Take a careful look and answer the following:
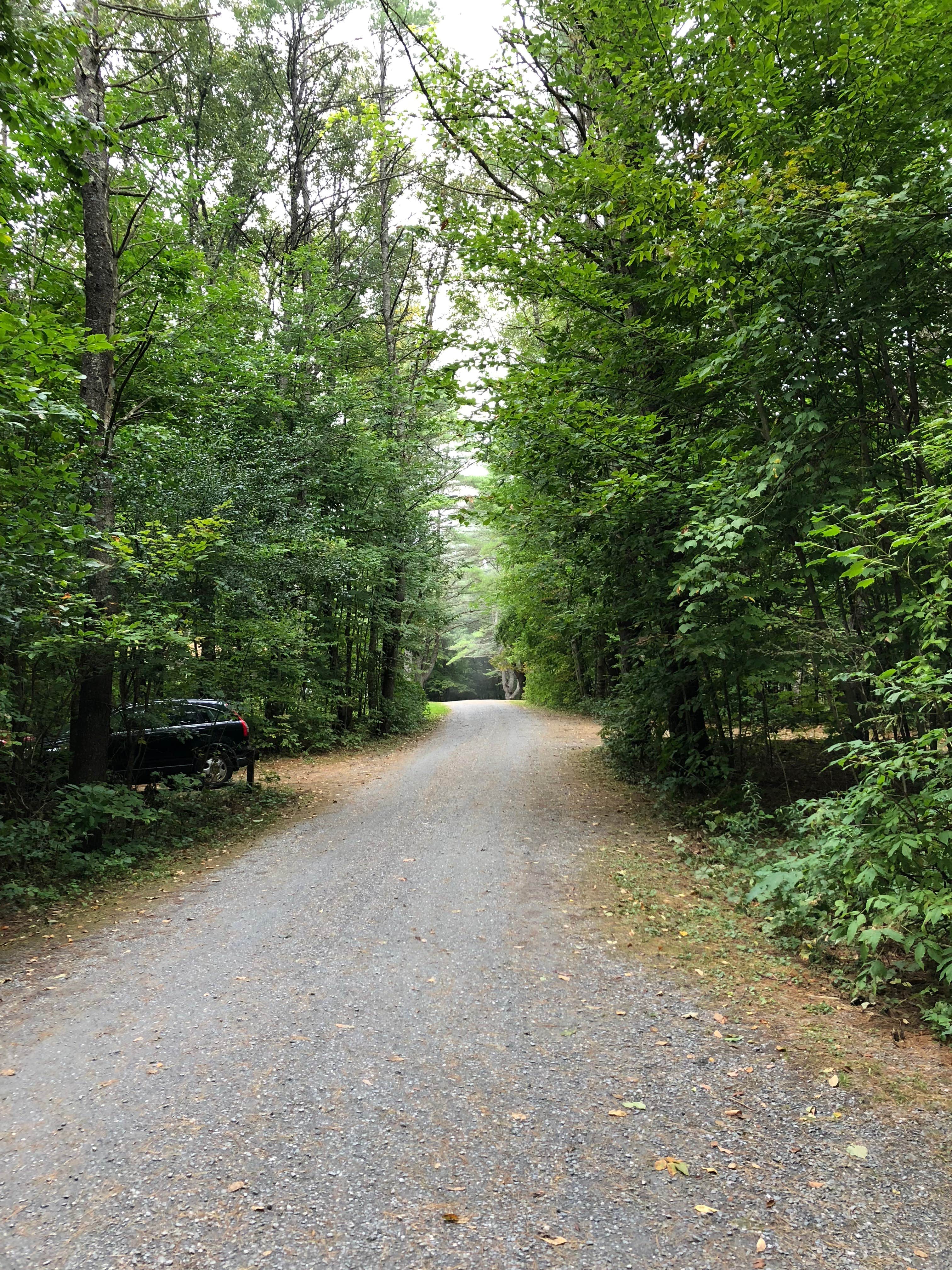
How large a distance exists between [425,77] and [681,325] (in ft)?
14.8

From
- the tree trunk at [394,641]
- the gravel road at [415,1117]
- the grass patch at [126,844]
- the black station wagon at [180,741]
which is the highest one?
the tree trunk at [394,641]

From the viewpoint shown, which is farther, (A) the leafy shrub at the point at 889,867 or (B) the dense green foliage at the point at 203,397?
(B) the dense green foliage at the point at 203,397

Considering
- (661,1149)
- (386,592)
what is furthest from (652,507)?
(386,592)

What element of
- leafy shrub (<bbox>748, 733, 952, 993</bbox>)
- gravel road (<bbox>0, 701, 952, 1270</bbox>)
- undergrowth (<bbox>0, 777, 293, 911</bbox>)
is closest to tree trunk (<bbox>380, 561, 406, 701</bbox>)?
undergrowth (<bbox>0, 777, 293, 911</bbox>)

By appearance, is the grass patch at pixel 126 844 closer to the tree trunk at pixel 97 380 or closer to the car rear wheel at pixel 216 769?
the car rear wheel at pixel 216 769

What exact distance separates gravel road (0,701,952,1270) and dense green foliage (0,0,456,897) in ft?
8.49

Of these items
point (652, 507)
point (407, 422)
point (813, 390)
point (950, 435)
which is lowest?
point (950, 435)

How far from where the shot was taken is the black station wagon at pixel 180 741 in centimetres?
744

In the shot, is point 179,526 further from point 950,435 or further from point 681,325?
point 950,435

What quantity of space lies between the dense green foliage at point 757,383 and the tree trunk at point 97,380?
3402mm

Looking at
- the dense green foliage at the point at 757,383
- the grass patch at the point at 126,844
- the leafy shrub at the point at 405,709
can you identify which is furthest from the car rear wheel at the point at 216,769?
the leafy shrub at the point at 405,709

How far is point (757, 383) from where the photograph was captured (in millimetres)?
5914

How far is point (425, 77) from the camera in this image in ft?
27.3

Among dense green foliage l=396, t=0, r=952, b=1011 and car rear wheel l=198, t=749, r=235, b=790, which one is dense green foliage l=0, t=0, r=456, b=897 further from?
dense green foliage l=396, t=0, r=952, b=1011
